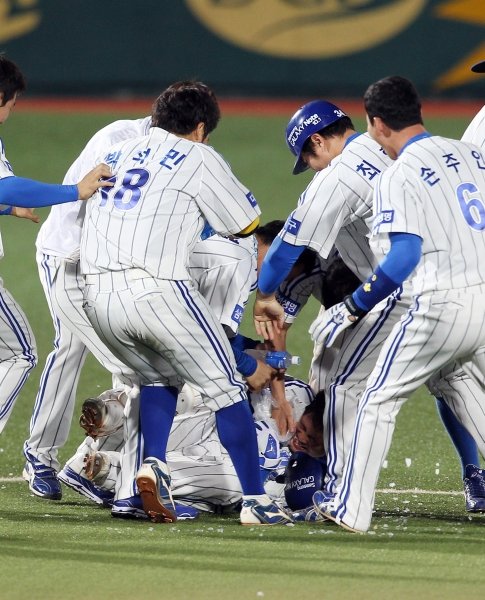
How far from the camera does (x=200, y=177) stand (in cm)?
554

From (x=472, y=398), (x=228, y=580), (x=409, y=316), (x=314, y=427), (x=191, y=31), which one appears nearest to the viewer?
(x=228, y=580)

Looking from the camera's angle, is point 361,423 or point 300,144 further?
point 300,144

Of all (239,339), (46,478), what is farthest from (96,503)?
(239,339)

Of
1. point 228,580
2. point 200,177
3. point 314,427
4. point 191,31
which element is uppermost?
point 191,31

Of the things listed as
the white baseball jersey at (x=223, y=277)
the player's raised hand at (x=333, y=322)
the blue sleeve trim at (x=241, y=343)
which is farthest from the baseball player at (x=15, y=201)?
the player's raised hand at (x=333, y=322)

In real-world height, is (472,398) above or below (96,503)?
above

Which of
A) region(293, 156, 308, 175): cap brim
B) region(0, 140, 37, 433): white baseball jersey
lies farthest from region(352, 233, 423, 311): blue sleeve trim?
region(0, 140, 37, 433): white baseball jersey

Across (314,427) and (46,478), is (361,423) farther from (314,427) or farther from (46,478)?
(46,478)

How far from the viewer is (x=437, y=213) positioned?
5.21 m

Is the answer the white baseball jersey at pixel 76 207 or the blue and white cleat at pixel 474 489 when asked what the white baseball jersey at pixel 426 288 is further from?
the white baseball jersey at pixel 76 207

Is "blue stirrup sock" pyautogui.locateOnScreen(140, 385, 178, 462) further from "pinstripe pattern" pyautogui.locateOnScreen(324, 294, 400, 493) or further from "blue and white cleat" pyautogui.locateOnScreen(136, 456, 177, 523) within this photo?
"pinstripe pattern" pyautogui.locateOnScreen(324, 294, 400, 493)

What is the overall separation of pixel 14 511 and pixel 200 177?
173 centimetres

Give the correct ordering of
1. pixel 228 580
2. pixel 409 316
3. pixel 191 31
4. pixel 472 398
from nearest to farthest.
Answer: pixel 228 580, pixel 409 316, pixel 472 398, pixel 191 31

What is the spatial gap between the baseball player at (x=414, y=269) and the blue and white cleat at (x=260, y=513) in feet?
0.96
